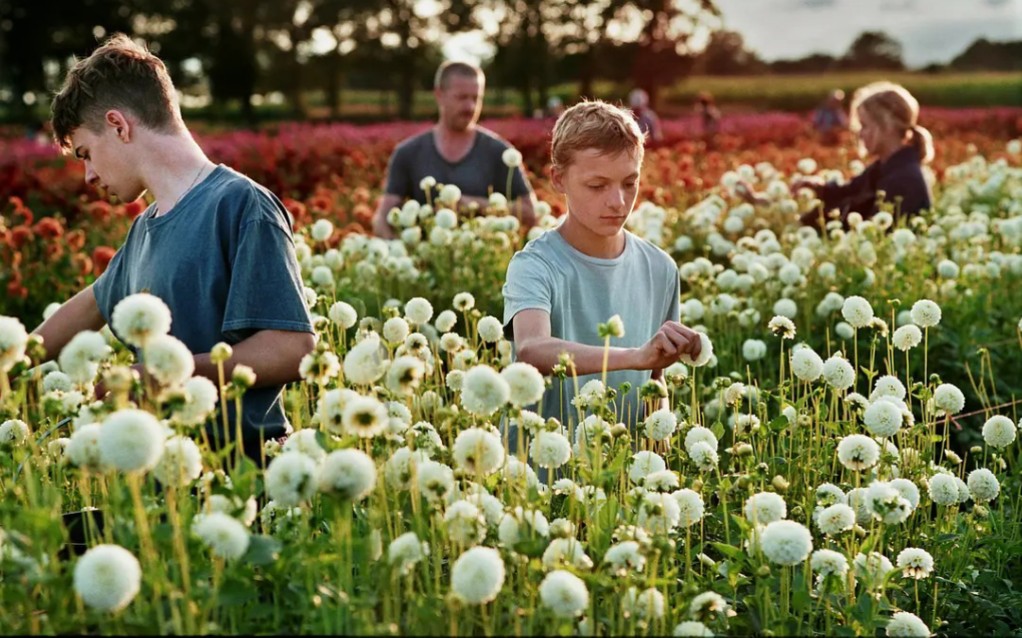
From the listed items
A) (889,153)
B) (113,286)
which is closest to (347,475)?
(113,286)

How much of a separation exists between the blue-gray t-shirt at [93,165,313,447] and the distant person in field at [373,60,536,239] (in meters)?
4.25

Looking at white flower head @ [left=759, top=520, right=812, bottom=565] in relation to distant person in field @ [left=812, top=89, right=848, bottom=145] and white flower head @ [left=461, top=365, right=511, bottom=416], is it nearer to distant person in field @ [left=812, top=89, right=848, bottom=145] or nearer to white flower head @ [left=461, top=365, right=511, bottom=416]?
white flower head @ [left=461, top=365, right=511, bottom=416]

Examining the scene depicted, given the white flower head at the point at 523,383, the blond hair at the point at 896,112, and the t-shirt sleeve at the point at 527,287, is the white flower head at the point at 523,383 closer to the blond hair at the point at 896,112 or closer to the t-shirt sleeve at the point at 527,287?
the t-shirt sleeve at the point at 527,287

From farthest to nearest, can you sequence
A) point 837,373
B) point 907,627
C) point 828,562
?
point 837,373 < point 828,562 < point 907,627

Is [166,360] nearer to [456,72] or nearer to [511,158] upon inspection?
[511,158]

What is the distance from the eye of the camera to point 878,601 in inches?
107

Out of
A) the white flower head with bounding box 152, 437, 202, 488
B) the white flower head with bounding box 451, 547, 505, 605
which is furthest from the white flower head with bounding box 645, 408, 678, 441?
the white flower head with bounding box 152, 437, 202, 488

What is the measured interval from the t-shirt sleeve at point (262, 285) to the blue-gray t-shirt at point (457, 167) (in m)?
4.51

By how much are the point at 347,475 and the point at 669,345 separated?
1.06 meters

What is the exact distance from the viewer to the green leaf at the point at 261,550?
2.19 metres

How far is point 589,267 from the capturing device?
12.7 ft

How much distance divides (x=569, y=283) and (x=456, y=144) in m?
4.19

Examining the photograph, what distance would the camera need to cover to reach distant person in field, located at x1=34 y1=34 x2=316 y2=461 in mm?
3273

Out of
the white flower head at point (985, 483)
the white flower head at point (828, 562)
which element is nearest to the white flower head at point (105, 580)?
the white flower head at point (828, 562)
